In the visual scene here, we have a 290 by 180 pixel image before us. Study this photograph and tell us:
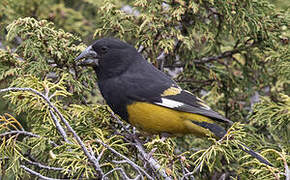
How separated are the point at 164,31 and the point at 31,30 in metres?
1.46

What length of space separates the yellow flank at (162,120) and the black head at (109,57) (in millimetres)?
532

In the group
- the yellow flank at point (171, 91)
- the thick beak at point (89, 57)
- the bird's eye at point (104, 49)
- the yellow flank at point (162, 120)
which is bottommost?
the yellow flank at point (162, 120)

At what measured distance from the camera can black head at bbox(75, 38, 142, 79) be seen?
402 cm

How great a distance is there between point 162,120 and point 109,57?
904 millimetres

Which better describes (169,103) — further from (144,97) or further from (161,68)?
(161,68)

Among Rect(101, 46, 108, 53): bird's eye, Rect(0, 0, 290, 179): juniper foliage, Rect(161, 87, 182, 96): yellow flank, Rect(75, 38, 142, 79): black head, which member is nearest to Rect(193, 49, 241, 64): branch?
Rect(0, 0, 290, 179): juniper foliage

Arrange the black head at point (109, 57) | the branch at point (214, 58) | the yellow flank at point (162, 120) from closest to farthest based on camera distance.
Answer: the yellow flank at point (162, 120) < the black head at point (109, 57) < the branch at point (214, 58)

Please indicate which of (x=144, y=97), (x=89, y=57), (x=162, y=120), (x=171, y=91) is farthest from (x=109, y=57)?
(x=162, y=120)

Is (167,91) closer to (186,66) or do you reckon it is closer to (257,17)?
(186,66)

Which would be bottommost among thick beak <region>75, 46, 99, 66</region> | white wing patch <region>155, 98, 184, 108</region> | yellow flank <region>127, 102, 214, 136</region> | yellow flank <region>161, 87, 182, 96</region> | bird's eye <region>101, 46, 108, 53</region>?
yellow flank <region>127, 102, 214, 136</region>

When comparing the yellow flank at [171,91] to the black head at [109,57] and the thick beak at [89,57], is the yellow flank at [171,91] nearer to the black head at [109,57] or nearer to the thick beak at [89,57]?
the black head at [109,57]

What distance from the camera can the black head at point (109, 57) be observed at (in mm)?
4020

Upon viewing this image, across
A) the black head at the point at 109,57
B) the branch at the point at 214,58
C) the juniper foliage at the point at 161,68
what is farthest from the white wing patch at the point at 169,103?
the branch at the point at 214,58

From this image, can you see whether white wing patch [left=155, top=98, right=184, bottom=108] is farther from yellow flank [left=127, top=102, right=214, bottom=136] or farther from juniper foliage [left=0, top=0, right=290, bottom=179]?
juniper foliage [left=0, top=0, right=290, bottom=179]
